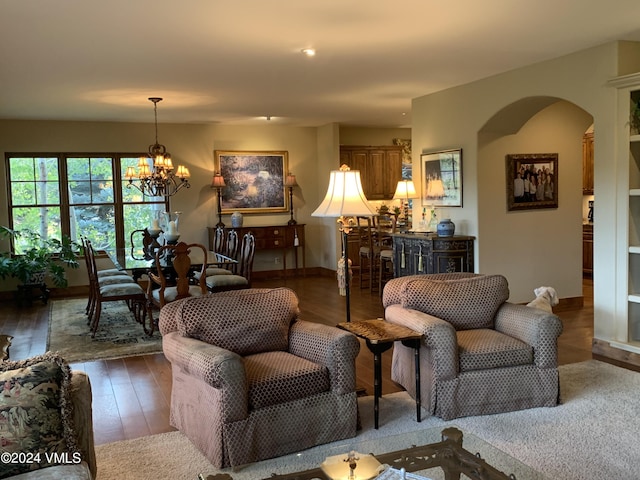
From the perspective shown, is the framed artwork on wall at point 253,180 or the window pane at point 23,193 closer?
the window pane at point 23,193

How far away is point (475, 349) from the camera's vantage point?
3752mm

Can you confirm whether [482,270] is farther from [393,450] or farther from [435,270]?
[393,450]

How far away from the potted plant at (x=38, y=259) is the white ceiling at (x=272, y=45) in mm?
1996

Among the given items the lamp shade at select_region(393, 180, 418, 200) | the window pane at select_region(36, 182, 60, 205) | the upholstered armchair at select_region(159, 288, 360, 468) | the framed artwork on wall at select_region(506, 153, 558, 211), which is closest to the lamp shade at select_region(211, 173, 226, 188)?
the window pane at select_region(36, 182, 60, 205)

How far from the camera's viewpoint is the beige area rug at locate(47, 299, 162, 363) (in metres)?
5.48

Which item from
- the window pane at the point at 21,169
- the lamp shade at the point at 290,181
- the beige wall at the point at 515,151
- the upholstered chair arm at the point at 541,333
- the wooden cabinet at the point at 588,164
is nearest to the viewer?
the upholstered chair arm at the point at 541,333

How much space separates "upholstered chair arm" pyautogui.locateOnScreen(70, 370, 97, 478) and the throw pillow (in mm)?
147

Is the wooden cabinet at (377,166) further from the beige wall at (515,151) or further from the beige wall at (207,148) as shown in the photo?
the beige wall at (515,151)

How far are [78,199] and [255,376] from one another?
6655mm

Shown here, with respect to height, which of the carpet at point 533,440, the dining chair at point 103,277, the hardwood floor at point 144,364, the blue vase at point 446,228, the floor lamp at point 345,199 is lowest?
the carpet at point 533,440

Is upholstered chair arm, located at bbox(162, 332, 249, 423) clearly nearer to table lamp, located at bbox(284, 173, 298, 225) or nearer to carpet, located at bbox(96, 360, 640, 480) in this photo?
carpet, located at bbox(96, 360, 640, 480)

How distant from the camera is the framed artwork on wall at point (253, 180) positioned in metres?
9.70

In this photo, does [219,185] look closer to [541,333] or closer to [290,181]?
[290,181]

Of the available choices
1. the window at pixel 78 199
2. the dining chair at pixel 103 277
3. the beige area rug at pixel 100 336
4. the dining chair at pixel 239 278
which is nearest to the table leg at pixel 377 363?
the beige area rug at pixel 100 336
